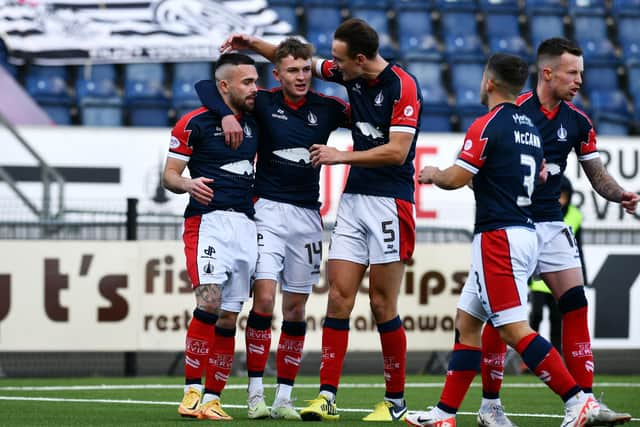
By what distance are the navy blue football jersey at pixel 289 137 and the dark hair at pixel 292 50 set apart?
0.84 ft

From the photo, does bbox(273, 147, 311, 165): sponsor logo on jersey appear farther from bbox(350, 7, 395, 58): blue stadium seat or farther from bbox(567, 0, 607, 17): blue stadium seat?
bbox(567, 0, 607, 17): blue stadium seat

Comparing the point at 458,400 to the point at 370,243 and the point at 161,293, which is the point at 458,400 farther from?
the point at 161,293

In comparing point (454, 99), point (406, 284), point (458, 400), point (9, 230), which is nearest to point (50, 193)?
point (9, 230)

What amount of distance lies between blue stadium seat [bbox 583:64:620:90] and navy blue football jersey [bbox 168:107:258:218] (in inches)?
493

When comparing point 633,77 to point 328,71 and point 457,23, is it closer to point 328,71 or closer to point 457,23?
point 457,23

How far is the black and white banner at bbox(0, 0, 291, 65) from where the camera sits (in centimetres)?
1678

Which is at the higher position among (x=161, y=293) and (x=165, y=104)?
(x=165, y=104)

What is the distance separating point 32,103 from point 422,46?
604cm

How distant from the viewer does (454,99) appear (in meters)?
18.1

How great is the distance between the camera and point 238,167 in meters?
7.20

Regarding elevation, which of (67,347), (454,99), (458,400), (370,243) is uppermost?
(454,99)

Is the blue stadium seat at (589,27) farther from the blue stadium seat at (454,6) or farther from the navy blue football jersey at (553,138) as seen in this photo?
the navy blue football jersey at (553,138)

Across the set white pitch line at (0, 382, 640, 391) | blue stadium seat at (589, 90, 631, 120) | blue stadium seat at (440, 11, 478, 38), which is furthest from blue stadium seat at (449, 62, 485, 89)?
white pitch line at (0, 382, 640, 391)

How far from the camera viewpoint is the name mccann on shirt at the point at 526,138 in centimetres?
619
